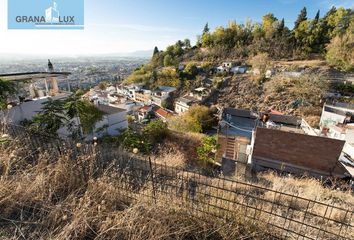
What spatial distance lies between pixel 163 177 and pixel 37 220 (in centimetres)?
121

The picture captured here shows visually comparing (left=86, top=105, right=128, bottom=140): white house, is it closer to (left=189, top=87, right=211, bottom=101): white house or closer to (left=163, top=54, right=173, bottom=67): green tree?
Result: (left=189, top=87, right=211, bottom=101): white house

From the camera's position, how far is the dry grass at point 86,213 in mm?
1526

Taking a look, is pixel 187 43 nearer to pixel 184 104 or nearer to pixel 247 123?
pixel 184 104

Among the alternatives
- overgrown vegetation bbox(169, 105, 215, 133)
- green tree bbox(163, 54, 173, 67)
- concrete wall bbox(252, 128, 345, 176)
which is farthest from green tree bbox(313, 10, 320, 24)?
concrete wall bbox(252, 128, 345, 176)

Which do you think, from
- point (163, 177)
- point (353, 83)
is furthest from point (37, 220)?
point (353, 83)

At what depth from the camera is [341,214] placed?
2127 millimetres

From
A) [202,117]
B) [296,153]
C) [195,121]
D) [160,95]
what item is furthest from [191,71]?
[296,153]

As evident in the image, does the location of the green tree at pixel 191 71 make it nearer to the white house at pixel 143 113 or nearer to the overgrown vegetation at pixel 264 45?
the overgrown vegetation at pixel 264 45

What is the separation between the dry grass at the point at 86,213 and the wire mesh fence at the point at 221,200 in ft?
0.23

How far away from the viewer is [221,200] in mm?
1790

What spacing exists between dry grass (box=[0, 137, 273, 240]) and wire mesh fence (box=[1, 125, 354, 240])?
70mm

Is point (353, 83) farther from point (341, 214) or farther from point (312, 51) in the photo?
point (341, 214)

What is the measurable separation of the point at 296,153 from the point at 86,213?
23.6 ft

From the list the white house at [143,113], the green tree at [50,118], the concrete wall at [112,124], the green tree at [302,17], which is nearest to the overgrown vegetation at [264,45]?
the green tree at [302,17]
